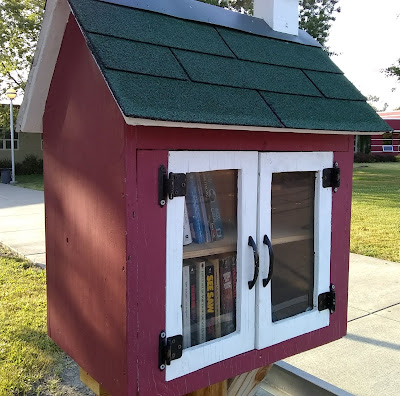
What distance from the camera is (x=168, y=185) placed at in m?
1.29

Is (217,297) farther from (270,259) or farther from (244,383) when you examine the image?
(244,383)

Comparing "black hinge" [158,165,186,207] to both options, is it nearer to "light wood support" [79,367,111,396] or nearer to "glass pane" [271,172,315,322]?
"glass pane" [271,172,315,322]

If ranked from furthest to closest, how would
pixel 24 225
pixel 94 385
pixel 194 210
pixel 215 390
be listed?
pixel 24 225 < pixel 215 390 < pixel 94 385 < pixel 194 210

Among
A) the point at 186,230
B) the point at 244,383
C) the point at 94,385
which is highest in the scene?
the point at 186,230

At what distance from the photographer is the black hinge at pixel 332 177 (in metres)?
1.69

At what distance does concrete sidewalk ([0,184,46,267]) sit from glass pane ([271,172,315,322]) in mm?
4075

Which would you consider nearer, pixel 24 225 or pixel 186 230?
pixel 186 230

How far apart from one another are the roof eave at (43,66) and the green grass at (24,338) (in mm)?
1709

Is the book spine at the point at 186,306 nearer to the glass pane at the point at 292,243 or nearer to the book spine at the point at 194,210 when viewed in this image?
the book spine at the point at 194,210

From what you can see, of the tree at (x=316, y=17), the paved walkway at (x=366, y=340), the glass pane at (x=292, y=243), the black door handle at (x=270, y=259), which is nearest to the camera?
the black door handle at (x=270, y=259)

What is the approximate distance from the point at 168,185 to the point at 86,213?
0.97 ft

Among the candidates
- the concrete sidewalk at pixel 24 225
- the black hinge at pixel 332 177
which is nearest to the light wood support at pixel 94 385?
the black hinge at pixel 332 177

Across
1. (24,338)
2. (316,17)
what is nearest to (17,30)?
(316,17)

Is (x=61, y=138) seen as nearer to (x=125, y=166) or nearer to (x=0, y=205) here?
(x=125, y=166)
